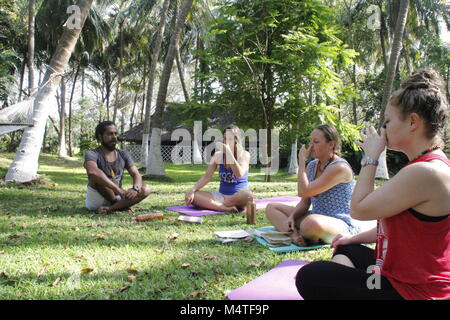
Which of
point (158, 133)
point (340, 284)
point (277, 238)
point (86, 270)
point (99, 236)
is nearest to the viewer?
point (340, 284)

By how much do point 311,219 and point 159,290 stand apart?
5.33 feet

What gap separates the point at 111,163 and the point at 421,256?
4644 millimetres

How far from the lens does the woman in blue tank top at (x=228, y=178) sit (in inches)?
216

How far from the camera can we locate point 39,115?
307 inches

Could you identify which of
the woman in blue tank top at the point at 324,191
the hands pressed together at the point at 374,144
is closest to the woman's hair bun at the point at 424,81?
the hands pressed together at the point at 374,144

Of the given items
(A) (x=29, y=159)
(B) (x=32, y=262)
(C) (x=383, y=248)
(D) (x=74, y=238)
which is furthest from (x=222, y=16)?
(C) (x=383, y=248)

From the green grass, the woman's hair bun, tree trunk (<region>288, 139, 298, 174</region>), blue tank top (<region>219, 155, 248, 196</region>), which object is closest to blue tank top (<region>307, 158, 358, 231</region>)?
the green grass

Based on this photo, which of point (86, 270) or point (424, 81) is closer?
point (424, 81)

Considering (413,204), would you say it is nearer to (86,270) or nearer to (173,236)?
(86,270)

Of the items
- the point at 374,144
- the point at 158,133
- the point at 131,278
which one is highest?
the point at 158,133

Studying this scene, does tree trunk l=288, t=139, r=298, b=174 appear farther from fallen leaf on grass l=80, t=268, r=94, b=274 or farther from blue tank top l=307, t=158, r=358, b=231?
fallen leaf on grass l=80, t=268, r=94, b=274

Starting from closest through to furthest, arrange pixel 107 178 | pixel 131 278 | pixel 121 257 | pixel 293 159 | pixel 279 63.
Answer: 1. pixel 131 278
2. pixel 121 257
3. pixel 107 178
4. pixel 279 63
5. pixel 293 159

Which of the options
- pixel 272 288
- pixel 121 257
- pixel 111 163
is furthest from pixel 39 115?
pixel 272 288

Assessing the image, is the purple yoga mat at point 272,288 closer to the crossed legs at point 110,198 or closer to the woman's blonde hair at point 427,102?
the woman's blonde hair at point 427,102
